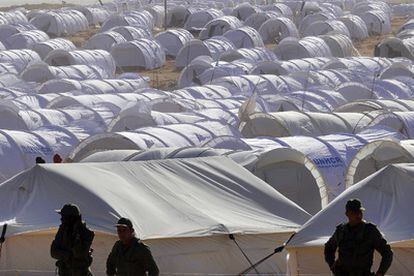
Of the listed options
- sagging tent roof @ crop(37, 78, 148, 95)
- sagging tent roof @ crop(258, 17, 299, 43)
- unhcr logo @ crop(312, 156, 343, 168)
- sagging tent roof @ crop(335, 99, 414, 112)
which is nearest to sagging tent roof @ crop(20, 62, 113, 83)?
sagging tent roof @ crop(37, 78, 148, 95)

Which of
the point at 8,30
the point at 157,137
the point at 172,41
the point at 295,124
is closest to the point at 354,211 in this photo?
the point at 157,137

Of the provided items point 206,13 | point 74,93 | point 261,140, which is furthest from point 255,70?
point 206,13

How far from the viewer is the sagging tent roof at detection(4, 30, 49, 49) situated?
171ft

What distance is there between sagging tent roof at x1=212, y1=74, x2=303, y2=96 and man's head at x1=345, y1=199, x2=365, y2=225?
2500 centimetres

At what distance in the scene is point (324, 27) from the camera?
59.2 metres

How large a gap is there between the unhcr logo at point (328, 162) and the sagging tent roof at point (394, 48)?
27.7m

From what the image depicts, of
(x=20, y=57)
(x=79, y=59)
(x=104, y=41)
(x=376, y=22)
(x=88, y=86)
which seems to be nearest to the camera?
(x=88, y=86)

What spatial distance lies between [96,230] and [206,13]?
2069 inches

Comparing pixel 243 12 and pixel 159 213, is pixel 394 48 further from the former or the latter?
pixel 159 213

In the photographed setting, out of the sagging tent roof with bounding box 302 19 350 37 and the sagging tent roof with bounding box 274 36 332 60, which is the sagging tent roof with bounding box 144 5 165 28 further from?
the sagging tent roof with bounding box 274 36 332 60

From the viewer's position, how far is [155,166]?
15.3 m

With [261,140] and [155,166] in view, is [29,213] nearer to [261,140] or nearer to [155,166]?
[155,166]

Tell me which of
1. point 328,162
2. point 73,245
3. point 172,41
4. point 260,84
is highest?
point 73,245

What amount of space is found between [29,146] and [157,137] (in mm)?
2202
